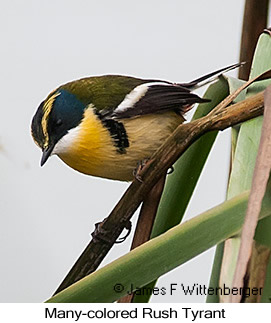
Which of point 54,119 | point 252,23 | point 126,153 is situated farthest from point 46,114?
point 252,23

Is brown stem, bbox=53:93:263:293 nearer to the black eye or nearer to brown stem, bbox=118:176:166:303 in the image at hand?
brown stem, bbox=118:176:166:303

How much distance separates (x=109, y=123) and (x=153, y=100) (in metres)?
0.08

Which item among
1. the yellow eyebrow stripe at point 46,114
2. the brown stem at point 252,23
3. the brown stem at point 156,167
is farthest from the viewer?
the yellow eyebrow stripe at point 46,114

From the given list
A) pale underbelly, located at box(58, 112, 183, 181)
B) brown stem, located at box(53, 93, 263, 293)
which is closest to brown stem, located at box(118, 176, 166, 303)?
brown stem, located at box(53, 93, 263, 293)

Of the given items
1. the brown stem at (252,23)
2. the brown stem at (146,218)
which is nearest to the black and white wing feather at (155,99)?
the brown stem at (252,23)

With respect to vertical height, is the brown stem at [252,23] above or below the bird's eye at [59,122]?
above

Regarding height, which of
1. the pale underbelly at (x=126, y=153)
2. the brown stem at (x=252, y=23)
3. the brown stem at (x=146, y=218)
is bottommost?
the brown stem at (x=146, y=218)

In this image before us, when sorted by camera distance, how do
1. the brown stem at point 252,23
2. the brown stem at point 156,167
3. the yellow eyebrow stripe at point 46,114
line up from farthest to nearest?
the yellow eyebrow stripe at point 46,114 < the brown stem at point 252,23 < the brown stem at point 156,167

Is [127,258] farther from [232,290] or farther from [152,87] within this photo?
[152,87]

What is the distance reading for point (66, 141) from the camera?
85 cm

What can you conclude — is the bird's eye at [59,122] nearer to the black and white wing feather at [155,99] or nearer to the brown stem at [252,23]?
the black and white wing feather at [155,99]

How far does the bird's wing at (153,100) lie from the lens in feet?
2.84

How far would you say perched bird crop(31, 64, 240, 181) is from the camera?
0.84 meters

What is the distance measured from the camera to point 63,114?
86cm
